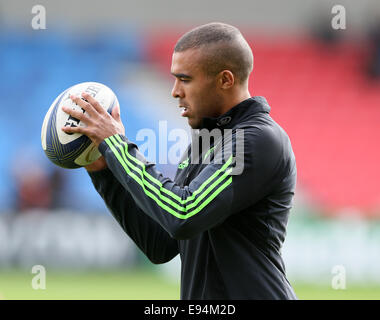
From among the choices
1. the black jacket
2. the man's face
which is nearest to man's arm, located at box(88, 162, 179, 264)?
the black jacket

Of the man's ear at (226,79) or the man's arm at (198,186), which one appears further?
the man's ear at (226,79)

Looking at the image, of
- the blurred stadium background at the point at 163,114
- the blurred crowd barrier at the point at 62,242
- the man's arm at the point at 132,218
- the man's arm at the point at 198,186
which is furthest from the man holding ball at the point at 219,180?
the blurred crowd barrier at the point at 62,242

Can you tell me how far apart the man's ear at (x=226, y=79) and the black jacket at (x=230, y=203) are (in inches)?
4.4

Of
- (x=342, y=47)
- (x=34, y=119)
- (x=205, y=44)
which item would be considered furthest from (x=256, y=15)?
(x=205, y=44)

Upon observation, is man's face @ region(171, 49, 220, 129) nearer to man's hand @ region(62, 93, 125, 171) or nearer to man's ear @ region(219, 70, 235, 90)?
man's ear @ region(219, 70, 235, 90)

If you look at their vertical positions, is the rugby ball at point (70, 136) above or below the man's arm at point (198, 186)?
above

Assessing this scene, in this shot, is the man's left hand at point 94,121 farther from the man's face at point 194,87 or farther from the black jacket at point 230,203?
the man's face at point 194,87

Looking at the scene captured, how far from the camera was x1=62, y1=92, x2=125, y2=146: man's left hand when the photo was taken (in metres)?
2.48

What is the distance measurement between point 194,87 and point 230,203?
1.94ft

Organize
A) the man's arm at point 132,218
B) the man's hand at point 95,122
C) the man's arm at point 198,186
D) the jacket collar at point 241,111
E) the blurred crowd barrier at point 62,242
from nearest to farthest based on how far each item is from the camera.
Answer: the man's arm at point 198,186 → the man's hand at point 95,122 → the jacket collar at point 241,111 → the man's arm at point 132,218 → the blurred crowd barrier at point 62,242

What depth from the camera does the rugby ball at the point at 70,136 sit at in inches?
105

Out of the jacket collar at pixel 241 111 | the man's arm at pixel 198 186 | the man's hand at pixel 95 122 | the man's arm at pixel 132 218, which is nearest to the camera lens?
the man's arm at pixel 198 186

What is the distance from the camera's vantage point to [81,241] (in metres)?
8.81
